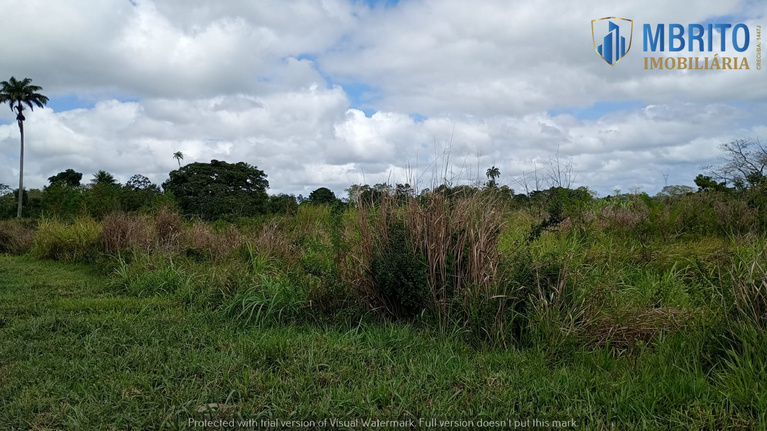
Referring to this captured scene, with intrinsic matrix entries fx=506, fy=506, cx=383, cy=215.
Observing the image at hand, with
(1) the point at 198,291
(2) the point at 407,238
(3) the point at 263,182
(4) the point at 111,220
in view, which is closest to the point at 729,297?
(2) the point at 407,238

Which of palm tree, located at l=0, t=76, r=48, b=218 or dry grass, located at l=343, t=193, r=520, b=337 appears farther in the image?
palm tree, located at l=0, t=76, r=48, b=218

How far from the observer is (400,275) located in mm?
4859

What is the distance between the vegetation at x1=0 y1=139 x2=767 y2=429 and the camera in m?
3.06

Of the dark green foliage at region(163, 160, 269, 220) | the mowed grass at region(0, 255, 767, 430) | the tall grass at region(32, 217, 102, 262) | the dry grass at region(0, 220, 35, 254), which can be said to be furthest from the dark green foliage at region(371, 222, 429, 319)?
the dark green foliage at region(163, 160, 269, 220)

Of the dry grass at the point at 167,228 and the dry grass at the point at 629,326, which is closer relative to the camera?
the dry grass at the point at 629,326

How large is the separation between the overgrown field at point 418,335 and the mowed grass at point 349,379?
0.02 m

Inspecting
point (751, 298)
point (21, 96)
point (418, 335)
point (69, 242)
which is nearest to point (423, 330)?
point (418, 335)

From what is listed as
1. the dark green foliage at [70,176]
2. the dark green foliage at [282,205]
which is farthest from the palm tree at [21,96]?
the dark green foliage at [282,205]

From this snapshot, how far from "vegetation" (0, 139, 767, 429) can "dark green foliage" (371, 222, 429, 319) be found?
22mm

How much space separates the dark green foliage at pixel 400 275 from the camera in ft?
15.8

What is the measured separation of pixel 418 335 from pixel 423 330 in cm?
18

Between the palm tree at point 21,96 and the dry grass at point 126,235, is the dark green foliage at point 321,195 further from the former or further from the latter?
the palm tree at point 21,96

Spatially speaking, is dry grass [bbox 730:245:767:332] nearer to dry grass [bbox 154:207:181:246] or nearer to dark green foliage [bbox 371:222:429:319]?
dark green foliage [bbox 371:222:429:319]

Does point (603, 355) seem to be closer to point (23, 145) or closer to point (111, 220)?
point (111, 220)
